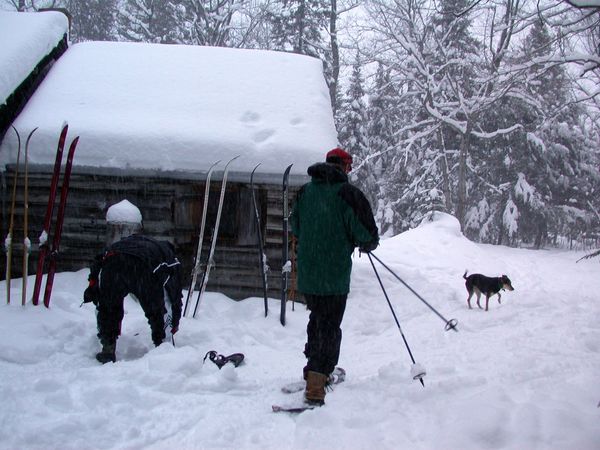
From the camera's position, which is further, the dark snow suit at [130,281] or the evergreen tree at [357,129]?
the evergreen tree at [357,129]

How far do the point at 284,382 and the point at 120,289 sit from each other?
5.79 feet

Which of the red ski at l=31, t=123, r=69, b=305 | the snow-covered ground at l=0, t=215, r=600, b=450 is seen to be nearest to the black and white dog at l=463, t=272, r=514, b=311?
the snow-covered ground at l=0, t=215, r=600, b=450

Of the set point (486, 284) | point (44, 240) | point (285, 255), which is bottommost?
point (486, 284)

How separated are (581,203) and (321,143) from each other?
2245cm

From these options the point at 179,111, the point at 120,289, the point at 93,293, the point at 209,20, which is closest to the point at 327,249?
the point at 120,289

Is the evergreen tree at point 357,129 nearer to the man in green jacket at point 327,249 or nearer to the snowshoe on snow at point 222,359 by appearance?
the snowshoe on snow at point 222,359

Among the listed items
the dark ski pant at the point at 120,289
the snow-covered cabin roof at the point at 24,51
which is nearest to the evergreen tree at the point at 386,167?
the snow-covered cabin roof at the point at 24,51

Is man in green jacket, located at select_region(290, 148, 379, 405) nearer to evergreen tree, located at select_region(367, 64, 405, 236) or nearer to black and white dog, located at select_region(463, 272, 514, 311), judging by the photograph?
black and white dog, located at select_region(463, 272, 514, 311)

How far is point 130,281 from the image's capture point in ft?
14.2

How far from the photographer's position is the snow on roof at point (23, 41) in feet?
24.4

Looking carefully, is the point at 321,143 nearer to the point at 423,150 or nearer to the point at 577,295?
the point at 577,295

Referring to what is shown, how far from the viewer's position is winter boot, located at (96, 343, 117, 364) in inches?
172

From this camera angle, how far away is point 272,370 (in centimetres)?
450

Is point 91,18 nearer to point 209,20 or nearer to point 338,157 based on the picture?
point 209,20
